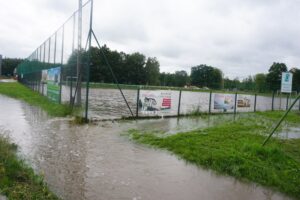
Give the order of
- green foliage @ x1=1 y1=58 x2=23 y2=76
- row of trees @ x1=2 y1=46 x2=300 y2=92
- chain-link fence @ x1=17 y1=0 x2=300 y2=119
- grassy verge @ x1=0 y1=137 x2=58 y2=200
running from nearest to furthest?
grassy verge @ x1=0 y1=137 x2=58 y2=200, chain-link fence @ x1=17 y1=0 x2=300 y2=119, row of trees @ x1=2 y1=46 x2=300 y2=92, green foliage @ x1=1 y1=58 x2=23 y2=76

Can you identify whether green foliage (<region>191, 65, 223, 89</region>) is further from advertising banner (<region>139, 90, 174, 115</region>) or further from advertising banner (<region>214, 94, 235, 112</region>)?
advertising banner (<region>139, 90, 174, 115</region>)

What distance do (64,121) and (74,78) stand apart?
3623 mm

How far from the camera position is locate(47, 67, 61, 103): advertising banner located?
17.2 m

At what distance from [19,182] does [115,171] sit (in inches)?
70.3

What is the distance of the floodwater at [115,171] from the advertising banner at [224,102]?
9.24 metres

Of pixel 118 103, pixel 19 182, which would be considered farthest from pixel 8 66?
pixel 19 182

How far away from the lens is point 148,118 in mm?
13859

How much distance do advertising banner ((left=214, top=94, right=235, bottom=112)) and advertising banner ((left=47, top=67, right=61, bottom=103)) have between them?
833cm

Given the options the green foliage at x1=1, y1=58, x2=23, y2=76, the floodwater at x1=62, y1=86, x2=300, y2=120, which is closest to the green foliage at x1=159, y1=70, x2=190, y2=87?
the green foliage at x1=1, y1=58, x2=23, y2=76

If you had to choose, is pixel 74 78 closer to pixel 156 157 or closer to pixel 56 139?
pixel 56 139

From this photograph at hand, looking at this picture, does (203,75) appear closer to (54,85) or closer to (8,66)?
(8,66)

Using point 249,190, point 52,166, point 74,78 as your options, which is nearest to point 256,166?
point 249,190

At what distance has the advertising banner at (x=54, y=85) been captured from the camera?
675 inches

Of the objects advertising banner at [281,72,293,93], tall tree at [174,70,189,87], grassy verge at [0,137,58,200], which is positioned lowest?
grassy verge at [0,137,58,200]
